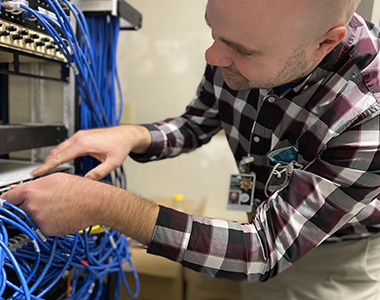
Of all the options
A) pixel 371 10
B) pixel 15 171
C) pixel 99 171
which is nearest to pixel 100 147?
pixel 99 171

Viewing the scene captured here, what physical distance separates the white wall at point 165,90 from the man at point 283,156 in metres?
0.46

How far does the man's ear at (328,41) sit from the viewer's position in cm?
62

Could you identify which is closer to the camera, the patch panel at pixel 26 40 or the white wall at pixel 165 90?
the patch panel at pixel 26 40

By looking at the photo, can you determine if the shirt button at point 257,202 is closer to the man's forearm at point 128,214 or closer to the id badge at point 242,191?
the id badge at point 242,191

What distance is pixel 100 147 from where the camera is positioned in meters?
0.86

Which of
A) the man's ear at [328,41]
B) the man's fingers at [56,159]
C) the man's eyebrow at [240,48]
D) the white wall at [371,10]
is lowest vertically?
the man's fingers at [56,159]

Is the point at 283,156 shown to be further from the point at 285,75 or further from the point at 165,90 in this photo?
the point at 165,90

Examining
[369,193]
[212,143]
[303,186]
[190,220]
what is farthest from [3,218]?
[212,143]

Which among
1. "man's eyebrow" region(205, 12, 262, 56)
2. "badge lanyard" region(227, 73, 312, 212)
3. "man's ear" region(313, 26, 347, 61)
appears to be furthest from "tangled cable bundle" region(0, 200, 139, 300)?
"man's ear" region(313, 26, 347, 61)

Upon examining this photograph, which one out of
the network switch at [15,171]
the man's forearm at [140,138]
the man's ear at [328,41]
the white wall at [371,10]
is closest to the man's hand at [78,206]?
the network switch at [15,171]

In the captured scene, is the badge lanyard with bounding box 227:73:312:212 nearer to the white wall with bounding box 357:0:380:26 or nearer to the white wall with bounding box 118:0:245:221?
the white wall with bounding box 118:0:245:221

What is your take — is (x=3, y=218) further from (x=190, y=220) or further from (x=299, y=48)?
(x=299, y=48)

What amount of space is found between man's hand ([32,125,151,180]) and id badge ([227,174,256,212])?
0.31 m

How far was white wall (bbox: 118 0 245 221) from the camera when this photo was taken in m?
1.25
